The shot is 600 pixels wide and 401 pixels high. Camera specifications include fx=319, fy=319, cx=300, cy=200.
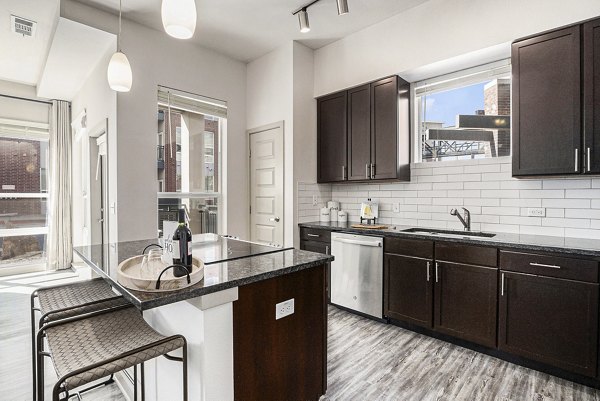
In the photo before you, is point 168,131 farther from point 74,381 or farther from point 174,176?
point 74,381

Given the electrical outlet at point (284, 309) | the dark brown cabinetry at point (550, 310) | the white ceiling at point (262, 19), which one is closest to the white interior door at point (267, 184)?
the white ceiling at point (262, 19)

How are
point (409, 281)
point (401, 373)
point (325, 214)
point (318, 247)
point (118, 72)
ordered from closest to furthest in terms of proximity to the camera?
point (118, 72)
point (401, 373)
point (409, 281)
point (318, 247)
point (325, 214)

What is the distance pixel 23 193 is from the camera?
17.2 ft

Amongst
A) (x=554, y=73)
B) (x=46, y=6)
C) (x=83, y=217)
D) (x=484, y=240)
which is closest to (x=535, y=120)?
(x=554, y=73)

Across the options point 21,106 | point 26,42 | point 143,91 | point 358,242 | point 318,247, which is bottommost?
point 318,247

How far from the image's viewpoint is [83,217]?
4941 mm

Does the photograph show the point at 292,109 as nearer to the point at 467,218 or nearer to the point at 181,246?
the point at 467,218

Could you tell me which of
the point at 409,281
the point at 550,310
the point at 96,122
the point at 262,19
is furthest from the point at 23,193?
the point at 550,310

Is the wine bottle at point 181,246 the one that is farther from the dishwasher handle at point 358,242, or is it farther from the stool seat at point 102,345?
the dishwasher handle at point 358,242

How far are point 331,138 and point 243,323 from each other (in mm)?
3025

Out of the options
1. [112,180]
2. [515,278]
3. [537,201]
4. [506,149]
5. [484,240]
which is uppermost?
[506,149]

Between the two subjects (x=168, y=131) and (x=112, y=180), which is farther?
(x=168, y=131)

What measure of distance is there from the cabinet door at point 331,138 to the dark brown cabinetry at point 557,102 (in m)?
1.80

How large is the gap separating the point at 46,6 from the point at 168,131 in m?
1.56
